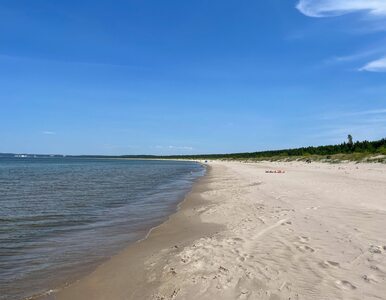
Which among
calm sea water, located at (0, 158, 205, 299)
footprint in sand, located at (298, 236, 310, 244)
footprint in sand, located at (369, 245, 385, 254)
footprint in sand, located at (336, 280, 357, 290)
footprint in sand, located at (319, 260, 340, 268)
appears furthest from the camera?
footprint in sand, located at (298, 236, 310, 244)

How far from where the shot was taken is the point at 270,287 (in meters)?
5.67

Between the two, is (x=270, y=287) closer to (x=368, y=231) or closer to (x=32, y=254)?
(x=368, y=231)

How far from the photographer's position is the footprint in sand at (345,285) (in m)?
5.46

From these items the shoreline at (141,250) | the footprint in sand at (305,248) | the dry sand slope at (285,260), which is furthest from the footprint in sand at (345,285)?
the shoreline at (141,250)

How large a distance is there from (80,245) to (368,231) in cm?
776

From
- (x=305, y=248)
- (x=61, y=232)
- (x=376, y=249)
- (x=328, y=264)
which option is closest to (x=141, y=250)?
(x=61, y=232)

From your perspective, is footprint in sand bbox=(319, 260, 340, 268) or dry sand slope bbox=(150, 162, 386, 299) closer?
dry sand slope bbox=(150, 162, 386, 299)

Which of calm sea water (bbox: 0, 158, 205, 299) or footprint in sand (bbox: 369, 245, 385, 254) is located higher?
footprint in sand (bbox: 369, 245, 385, 254)

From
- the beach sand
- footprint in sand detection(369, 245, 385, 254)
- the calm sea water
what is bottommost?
the calm sea water

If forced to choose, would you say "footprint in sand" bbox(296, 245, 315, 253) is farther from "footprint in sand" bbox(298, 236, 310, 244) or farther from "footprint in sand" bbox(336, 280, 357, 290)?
"footprint in sand" bbox(336, 280, 357, 290)

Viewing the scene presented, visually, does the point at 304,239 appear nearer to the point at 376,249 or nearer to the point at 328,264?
the point at 376,249

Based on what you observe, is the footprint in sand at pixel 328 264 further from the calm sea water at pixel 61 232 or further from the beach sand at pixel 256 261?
the calm sea water at pixel 61 232

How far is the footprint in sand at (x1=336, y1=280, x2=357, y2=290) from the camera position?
546 cm

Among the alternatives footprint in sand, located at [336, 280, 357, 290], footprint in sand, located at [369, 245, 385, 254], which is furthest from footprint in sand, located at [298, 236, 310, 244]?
footprint in sand, located at [336, 280, 357, 290]
